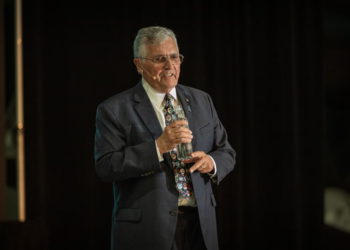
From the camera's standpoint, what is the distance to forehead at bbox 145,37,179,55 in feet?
6.22

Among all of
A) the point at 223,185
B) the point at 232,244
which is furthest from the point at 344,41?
the point at 232,244

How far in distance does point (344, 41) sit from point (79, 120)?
2314 millimetres

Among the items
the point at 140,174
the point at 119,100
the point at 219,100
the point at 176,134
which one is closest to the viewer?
the point at 176,134

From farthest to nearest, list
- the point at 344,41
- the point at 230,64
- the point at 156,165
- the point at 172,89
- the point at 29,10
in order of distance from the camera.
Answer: the point at 344,41 < the point at 230,64 < the point at 29,10 < the point at 172,89 < the point at 156,165

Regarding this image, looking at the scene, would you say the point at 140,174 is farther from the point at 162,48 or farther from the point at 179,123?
the point at 162,48

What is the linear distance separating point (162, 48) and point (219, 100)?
1.74 metres

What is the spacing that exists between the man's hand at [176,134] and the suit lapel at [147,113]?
0.13 metres

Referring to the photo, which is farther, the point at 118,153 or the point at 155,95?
the point at 155,95

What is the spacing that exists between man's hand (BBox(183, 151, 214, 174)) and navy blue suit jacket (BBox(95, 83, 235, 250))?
0.05 metres

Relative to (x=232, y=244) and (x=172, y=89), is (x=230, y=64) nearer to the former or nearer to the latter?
(x=232, y=244)

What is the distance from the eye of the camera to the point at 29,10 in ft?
10.7

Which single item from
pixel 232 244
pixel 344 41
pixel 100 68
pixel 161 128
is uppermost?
pixel 344 41

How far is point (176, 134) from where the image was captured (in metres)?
1.73

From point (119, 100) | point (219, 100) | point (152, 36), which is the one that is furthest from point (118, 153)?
point (219, 100)
